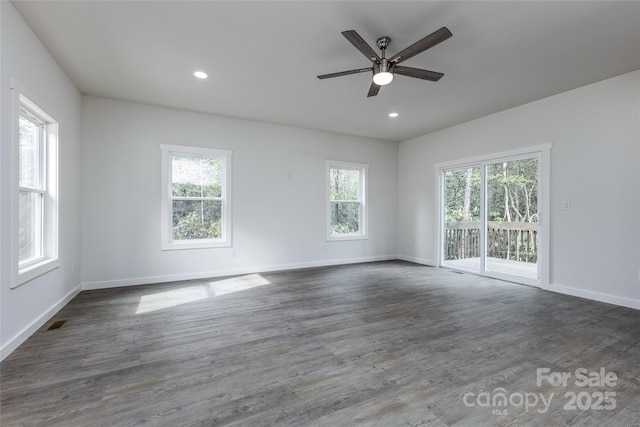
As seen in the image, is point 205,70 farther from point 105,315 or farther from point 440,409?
point 440,409

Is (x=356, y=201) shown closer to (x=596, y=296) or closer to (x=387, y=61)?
(x=387, y=61)

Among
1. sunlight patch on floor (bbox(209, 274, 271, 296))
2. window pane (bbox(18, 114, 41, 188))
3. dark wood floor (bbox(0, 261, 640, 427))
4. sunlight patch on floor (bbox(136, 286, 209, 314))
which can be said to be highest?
window pane (bbox(18, 114, 41, 188))

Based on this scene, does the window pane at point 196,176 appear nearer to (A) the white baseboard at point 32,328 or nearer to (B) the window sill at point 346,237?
(A) the white baseboard at point 32,328

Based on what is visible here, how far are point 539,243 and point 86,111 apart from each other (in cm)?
699

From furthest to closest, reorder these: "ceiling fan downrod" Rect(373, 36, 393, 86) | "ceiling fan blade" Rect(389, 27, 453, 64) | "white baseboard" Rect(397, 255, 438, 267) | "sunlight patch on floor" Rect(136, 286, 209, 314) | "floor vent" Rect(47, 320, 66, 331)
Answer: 1. "white baseboard" Rect(397, 255, 438, 267)
2. "sunlight patch on floor" Rect(136, 286, 209, 314)
3. "floor vent" Rect(47, 320, 66, 331)
4. "ceiling fan downrod" Rect(373, 36, 393, 86)
5. "ceiling fan blade" Rect(389, 27, 453, 64)

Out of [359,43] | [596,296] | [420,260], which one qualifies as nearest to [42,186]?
[359,43]

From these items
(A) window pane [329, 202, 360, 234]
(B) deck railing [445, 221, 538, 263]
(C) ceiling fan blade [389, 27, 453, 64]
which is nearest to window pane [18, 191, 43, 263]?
(C) ceiling fan blade [389, 27, 453, 64]

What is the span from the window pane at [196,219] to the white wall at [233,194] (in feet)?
0.88

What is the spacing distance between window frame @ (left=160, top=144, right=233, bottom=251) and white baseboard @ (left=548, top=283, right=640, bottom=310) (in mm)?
5119

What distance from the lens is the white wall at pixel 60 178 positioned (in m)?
2.29

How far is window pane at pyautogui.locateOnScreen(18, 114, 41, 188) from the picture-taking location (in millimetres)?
2787

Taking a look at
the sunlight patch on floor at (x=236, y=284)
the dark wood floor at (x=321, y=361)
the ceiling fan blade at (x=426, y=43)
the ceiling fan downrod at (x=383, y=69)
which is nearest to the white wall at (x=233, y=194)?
the sunlight patch on floor at (x=236, y=284)

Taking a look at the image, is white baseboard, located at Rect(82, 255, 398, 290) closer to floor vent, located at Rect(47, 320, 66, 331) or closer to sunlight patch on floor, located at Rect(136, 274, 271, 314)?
sunlight patch on floor, located at Rect(136, 274, 271, 314)

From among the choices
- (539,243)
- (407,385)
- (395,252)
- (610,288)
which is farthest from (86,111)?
(610,288)
